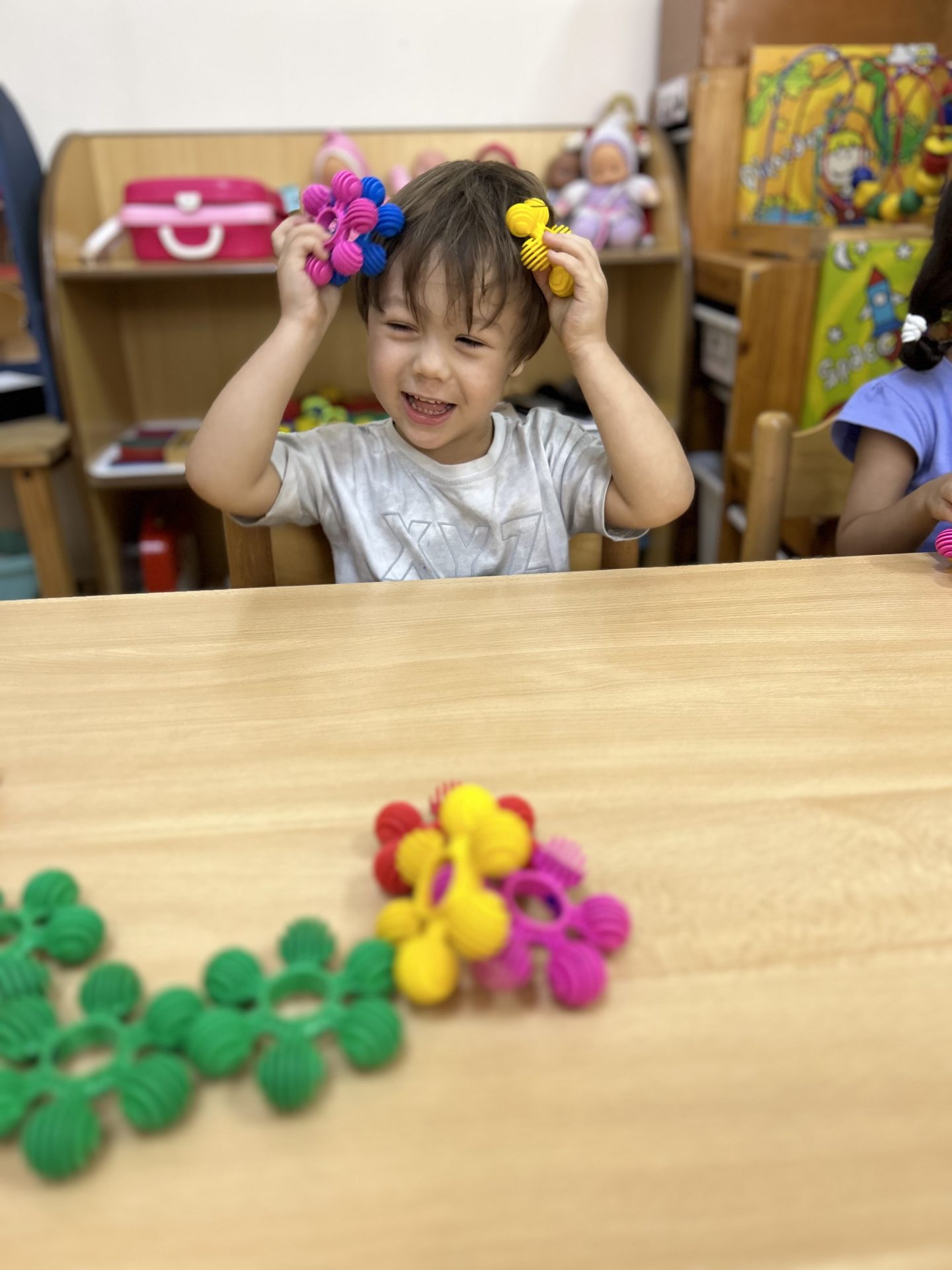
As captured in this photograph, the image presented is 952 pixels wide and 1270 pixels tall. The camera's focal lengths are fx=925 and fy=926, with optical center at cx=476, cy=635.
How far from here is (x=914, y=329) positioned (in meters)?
0.99

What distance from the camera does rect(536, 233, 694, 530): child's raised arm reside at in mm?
777

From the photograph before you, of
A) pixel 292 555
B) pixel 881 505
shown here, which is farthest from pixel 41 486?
pixel 881 505

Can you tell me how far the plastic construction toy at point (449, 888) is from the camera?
1.16 ft

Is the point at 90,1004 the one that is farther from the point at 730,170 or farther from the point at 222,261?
the point at 730,170

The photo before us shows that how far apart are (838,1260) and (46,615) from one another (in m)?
0.62

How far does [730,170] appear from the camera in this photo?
1835mm

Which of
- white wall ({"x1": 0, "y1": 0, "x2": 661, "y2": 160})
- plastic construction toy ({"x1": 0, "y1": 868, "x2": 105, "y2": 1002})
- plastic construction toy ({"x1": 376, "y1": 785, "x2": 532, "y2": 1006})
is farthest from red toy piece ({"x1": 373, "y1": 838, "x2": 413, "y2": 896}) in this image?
white wall ({"x1": 0, "y1": 0, "x2": 661, "y2": 160})

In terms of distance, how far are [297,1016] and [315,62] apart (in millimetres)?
2053

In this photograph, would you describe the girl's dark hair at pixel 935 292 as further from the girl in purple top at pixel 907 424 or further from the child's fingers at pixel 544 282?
the child's fingers at pixel 544 282

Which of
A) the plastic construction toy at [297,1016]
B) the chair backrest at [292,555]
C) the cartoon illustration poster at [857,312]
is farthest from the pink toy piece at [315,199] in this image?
the cartoon illustration poster at [857,312]

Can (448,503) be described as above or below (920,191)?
below

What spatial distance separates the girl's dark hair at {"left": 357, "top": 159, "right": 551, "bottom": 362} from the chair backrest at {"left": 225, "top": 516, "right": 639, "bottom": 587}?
215mm

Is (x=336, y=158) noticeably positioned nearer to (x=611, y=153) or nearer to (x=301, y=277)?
(x=611, y=153)

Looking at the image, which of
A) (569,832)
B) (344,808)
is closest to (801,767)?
(569,832)
